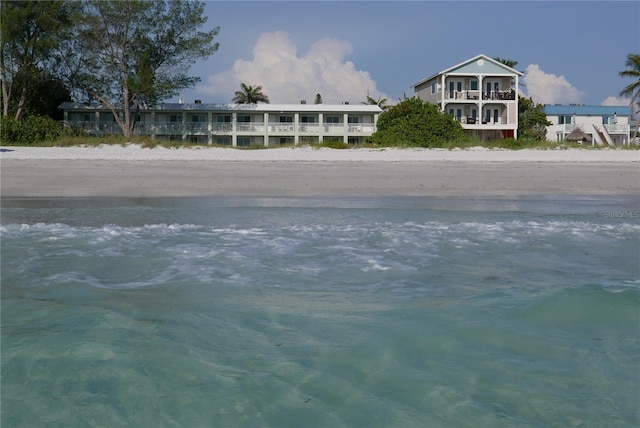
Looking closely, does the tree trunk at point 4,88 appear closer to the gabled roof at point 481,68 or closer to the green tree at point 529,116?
the gabled roof at point 481,68

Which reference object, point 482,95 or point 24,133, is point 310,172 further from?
point 482,95

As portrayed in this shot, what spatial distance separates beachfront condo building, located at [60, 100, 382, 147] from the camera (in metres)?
46.7

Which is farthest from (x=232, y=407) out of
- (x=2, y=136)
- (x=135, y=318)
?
(x=2, y=136)

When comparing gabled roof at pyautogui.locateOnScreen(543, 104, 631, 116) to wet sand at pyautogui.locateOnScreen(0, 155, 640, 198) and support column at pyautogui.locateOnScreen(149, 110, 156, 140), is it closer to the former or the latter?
support column at pyautogui.locateOnScreen(149, 110, 156, 140)

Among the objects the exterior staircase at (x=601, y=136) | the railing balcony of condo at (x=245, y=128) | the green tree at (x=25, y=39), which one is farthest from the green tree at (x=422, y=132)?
the exterior staircase at (x=601, y=136)

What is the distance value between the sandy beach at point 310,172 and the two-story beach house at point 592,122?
38.0m

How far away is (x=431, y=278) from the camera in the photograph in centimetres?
670

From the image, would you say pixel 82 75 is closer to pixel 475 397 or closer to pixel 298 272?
pixel 298 272

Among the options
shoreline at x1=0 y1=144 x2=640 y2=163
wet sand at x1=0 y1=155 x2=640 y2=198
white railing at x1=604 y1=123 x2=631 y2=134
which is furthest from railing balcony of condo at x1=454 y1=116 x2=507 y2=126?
wet sand at x1=0 y1=155 x2=640 y2=198

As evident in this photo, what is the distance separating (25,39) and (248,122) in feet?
52.7

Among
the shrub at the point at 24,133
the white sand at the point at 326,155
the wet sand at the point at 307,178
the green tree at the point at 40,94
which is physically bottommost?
the wet sand at the point at 307,178

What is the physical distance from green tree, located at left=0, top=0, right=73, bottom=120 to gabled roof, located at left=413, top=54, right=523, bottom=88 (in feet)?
89.0

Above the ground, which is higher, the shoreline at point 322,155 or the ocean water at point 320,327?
the shoreline at point 322,155

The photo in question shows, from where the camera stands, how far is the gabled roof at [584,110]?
68.8m
